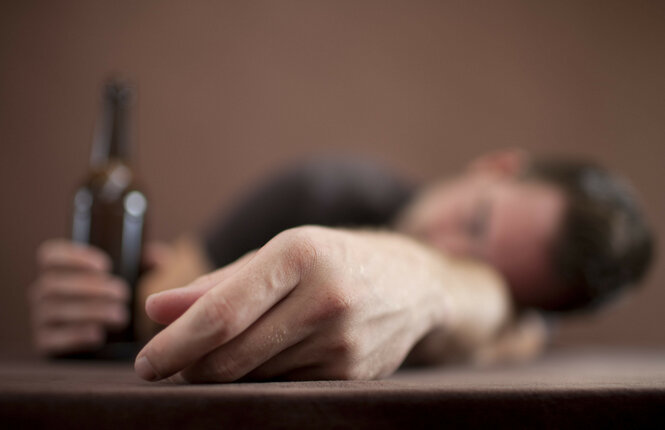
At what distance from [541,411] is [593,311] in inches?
32.3

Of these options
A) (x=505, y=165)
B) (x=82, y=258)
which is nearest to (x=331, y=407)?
(x=82, y=258)

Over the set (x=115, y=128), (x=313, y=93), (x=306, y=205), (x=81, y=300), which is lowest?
(x=81, y=300)

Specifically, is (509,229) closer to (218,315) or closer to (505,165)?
(505,165)

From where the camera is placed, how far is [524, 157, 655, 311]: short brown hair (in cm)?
89

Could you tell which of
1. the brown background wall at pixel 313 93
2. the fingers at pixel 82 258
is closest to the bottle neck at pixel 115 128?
the fingers at pixel 82 258

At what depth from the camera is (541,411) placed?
0.30 metres

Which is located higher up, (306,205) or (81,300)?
(306,205)

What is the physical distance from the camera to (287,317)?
0.36 metres

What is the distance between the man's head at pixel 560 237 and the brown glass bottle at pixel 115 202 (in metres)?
0.55

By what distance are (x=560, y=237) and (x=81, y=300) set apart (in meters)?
0.74

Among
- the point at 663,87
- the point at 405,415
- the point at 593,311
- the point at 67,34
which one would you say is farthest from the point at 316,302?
the point at 663,87

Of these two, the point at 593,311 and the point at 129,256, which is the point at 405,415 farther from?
the point at 593,311

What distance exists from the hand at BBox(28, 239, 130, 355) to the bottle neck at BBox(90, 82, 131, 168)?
0.14m

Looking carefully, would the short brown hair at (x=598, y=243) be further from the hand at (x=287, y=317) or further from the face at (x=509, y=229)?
the hand at (x=287, y=317)
